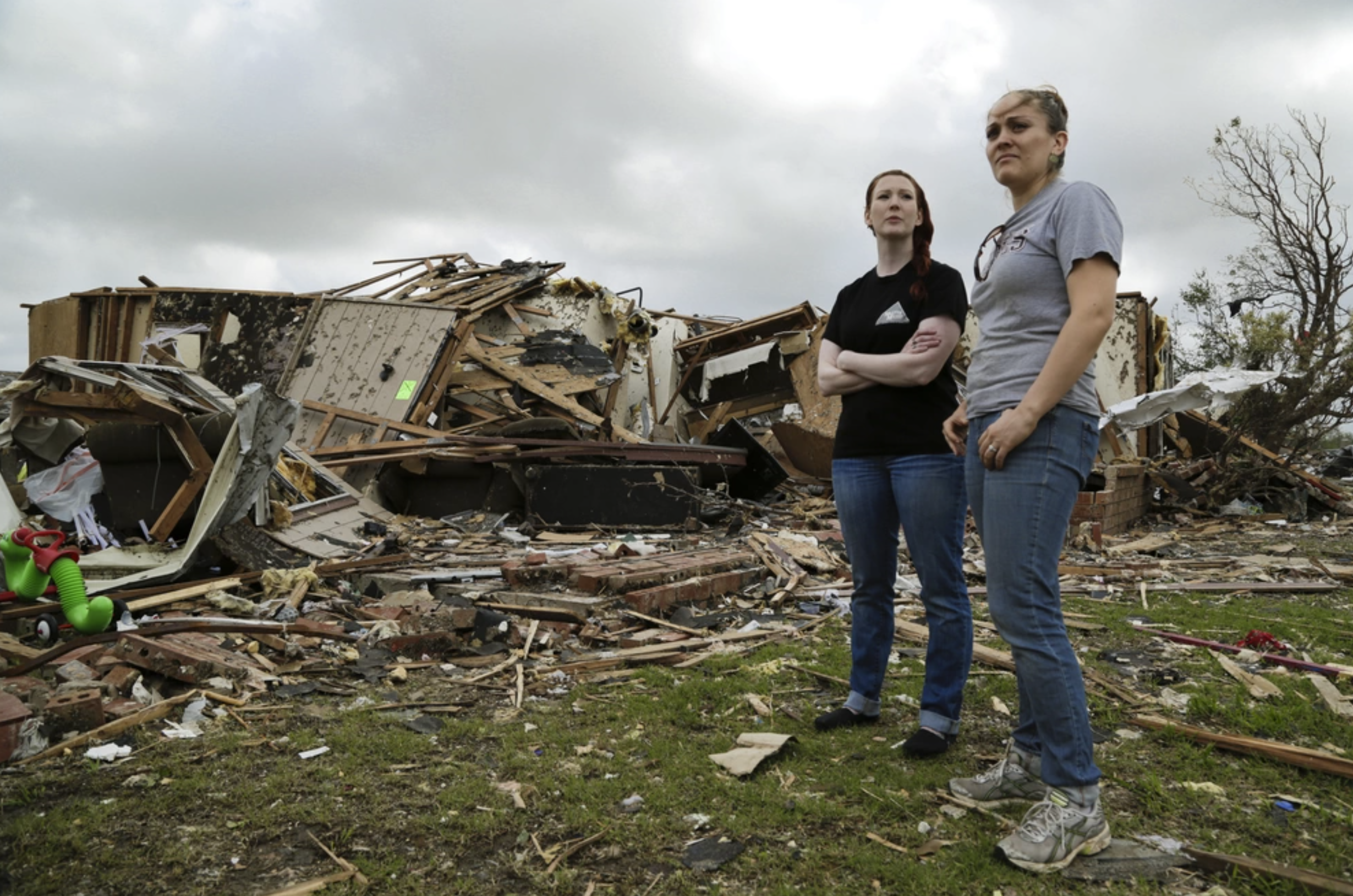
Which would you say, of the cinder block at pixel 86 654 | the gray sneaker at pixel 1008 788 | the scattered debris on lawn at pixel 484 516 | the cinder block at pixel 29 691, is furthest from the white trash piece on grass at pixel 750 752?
the cinder block at pixel 86 654

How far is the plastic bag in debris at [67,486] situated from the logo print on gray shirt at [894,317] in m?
6.17

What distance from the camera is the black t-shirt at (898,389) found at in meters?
2.97

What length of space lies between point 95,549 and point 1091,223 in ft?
22.4

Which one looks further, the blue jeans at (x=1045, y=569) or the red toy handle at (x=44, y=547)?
the red toy handle at (x=44, y=547)

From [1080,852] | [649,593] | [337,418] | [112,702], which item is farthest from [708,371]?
[1080,852]

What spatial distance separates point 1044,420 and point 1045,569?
39 cm

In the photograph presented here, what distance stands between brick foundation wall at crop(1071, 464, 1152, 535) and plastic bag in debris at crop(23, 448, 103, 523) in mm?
8913

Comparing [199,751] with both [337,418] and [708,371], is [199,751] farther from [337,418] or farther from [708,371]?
[708,371]

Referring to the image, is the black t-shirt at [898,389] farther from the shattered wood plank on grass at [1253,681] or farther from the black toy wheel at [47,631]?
the black toy wheel at [47,631]

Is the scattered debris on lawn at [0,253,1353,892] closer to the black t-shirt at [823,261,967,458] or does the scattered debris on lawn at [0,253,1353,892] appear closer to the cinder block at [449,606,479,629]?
the cinder block at [449,606,479,629]

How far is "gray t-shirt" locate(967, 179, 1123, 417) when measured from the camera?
2172mm

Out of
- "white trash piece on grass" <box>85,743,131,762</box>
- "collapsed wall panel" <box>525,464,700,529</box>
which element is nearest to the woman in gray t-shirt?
"white trash piece on grass" <box>85,743,131,762</box>

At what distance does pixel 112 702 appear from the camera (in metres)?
3.57

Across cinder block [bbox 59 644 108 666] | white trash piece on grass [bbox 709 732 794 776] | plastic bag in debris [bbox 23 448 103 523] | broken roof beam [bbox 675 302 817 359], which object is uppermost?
broken roof beam [bbox 675 302 817 359]
